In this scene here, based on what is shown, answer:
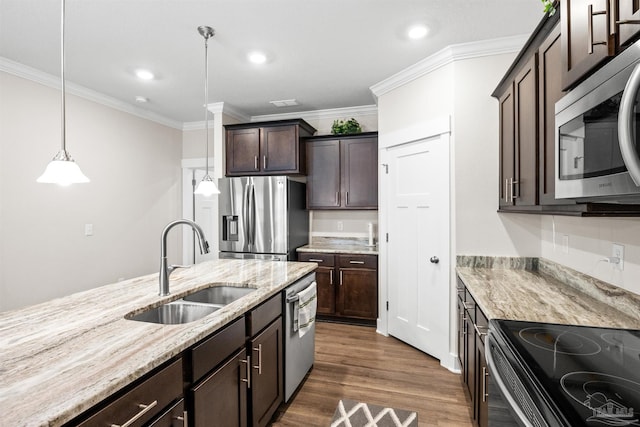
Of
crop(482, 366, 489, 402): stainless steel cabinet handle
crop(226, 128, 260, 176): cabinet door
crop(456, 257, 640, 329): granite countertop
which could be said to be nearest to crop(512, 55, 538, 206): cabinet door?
crop(456, 257, 640, 329): granite countertop

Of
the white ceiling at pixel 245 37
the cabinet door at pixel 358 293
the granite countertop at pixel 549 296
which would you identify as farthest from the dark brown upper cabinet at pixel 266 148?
the granite countertop at pixel 549 296

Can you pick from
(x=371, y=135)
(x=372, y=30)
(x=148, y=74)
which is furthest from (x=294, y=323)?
(x=148, y=74)

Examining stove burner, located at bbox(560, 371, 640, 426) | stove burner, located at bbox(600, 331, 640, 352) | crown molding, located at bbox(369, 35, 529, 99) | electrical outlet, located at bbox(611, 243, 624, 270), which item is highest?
crown molding, located at bbox(369, 35, 529, 99)

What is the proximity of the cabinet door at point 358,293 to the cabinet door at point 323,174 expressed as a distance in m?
0.92

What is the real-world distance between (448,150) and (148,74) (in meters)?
3.01

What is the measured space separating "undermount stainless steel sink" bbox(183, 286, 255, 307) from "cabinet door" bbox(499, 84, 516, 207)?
191 cm

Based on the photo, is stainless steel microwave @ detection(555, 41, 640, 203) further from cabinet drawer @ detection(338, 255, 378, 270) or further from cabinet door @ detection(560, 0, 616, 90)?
cabinet drawer @ detection(338, 255, 378, 270)

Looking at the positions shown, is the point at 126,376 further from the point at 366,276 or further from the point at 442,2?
the point at 366,276

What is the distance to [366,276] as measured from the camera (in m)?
3.83

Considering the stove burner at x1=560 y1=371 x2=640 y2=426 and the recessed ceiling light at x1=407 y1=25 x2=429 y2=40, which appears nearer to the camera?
the stove burner at x1=560 y1=371 x2=640 y2=426

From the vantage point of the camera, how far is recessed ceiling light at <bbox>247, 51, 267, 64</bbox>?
9.55ft

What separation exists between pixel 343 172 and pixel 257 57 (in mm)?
1717

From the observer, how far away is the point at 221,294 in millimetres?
2115

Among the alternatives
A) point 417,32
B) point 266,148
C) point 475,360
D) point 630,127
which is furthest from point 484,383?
point 266,148
